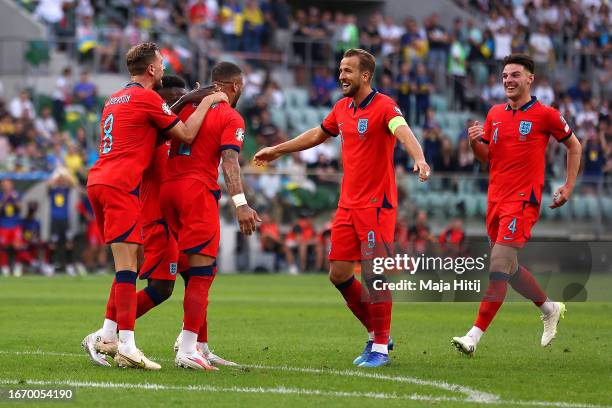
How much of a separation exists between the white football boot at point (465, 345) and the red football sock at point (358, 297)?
798 mm

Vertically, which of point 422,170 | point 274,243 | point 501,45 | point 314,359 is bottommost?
point 274,243

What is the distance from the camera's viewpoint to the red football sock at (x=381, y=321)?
10.2 meters

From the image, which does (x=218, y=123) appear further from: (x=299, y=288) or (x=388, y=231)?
(x=299, y=288)

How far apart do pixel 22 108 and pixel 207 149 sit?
1886 centimetres

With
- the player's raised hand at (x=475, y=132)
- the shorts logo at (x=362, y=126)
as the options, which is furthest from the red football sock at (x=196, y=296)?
the player's raised hand at (x=475, y=132)

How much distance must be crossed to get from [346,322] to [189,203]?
17.9ft

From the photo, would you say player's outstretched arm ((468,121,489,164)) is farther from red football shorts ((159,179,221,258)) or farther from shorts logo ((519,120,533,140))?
red football shorts ((159,179,221,258))

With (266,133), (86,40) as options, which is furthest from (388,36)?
(86,40)

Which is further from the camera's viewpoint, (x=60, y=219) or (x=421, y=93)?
(x=421, y=93)

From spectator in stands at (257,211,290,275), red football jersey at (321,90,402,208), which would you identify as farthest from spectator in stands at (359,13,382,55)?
red football jersey at (321,90,402,208)

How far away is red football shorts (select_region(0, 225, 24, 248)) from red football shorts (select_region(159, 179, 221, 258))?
16544mm

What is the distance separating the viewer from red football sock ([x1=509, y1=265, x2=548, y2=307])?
11.5 m

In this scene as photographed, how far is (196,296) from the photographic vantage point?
9781mm

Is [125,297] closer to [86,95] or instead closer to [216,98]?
[216,98]
